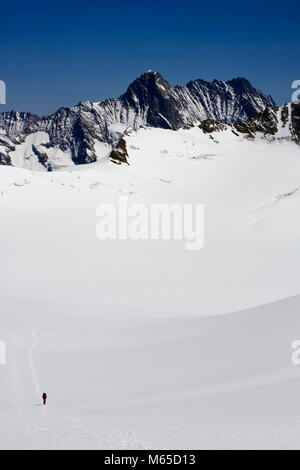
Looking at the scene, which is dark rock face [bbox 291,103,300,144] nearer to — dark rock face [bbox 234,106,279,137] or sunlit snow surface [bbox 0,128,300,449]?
dark rock face [bbox 234,106,279,137]

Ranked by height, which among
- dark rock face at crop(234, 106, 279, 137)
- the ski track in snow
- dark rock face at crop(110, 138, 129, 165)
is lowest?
the ski track in snow

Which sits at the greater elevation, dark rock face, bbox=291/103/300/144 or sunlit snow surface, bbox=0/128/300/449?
dark rock face, bbox=291/103/300/144

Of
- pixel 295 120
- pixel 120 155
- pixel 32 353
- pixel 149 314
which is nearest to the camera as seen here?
pixel 32 353

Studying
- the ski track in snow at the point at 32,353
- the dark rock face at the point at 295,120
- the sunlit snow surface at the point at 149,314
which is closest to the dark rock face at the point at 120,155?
the sunlit snow surface at the point at 149,314

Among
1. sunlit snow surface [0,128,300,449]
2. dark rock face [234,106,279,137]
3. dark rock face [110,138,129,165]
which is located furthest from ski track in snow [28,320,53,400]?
dark rock face [234,106,279,137]

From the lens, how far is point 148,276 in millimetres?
46438

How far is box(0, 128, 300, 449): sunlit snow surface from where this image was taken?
65.3 feet

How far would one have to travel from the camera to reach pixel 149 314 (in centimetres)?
3788

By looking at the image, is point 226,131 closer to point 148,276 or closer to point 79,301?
point 148,276

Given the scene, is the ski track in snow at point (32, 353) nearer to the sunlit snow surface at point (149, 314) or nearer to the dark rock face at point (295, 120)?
the sunlit snow surface at point (149, 314)

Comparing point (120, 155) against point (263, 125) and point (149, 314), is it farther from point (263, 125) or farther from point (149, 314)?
point (149, 314)

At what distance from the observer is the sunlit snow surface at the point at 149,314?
19.9 meters

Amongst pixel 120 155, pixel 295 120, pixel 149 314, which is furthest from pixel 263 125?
pixel 149 314
